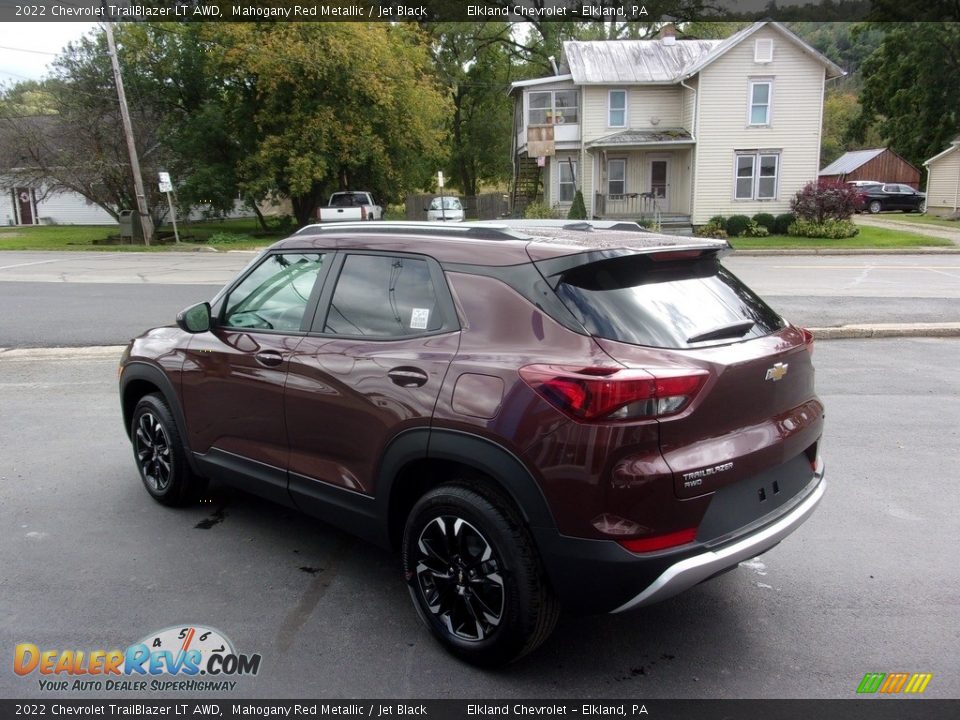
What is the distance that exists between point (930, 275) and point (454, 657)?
56.4ft

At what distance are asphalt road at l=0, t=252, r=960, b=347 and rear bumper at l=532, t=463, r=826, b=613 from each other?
8.37 meters

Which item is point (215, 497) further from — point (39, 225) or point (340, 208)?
point (39, 225)

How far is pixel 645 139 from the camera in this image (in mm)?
31172

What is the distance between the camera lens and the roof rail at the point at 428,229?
3352 millimetres

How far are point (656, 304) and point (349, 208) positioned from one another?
2833cm

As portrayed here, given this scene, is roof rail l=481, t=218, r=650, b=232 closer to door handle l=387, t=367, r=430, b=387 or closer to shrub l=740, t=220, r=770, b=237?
door handle l=387, t=367, r=430, b=387

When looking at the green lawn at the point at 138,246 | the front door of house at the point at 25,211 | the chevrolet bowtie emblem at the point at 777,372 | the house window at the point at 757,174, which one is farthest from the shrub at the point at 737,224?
the front door of house at the point at 25,211

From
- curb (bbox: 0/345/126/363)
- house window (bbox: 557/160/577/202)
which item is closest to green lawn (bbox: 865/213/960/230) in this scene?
house window (bbox: 557/160/577/202)

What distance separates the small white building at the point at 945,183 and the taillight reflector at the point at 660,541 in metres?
41.5

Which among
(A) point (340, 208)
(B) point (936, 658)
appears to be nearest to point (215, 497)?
(B) point (936, 658)

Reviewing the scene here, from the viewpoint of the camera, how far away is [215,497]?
5.03 metres

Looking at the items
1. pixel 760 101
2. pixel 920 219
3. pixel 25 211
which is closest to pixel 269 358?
pixel 760 101

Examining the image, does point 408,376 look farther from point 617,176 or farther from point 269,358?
point 617,176

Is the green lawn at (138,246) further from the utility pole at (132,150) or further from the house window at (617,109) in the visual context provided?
the house window at (617,109)
